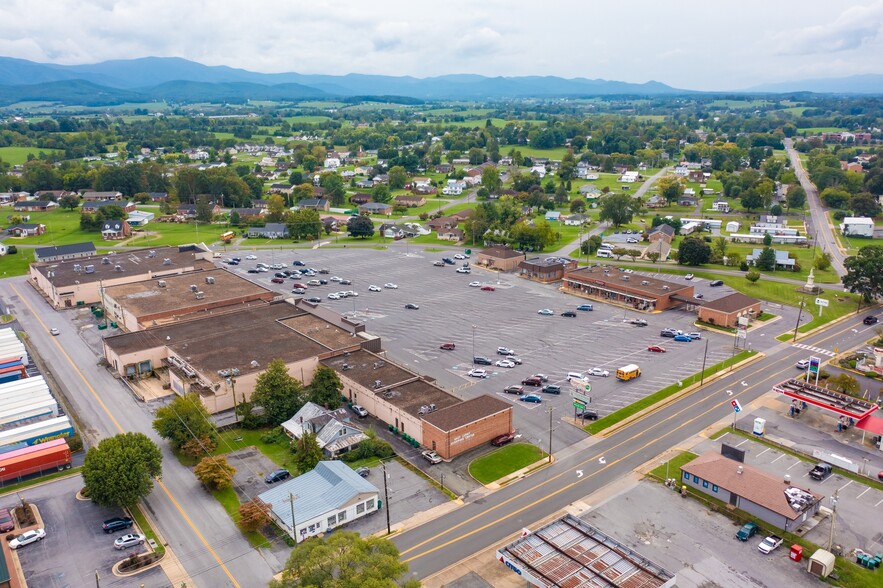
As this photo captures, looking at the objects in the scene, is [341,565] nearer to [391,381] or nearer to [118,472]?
[118,472]

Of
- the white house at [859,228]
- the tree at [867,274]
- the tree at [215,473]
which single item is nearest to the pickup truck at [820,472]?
the tree at [215,473]

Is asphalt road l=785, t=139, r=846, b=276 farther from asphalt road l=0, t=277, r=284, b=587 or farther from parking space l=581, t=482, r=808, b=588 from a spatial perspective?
asphalt road l=0, t=277, r=284, b=587

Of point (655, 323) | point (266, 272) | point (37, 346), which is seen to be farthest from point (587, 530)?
point (266, 272)

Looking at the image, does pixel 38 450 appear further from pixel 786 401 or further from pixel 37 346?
pixel 786 401

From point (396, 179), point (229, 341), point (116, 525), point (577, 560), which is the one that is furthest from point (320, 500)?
point (396, 179)

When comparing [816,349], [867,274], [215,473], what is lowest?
[816,349]

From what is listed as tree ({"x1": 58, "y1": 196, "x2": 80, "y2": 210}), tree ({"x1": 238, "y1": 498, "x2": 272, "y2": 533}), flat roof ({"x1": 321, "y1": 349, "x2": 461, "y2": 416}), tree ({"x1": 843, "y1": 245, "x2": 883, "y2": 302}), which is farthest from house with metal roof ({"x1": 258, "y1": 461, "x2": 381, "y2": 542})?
tree ({"x1": 58, "y1": 196, "x2": 80, "y2": 210})
